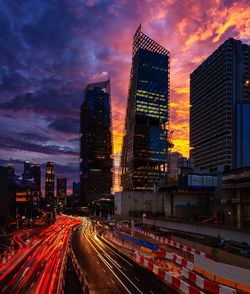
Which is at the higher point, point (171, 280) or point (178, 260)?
point (171, 280)

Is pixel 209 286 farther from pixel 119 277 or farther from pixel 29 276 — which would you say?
pixel 29 276

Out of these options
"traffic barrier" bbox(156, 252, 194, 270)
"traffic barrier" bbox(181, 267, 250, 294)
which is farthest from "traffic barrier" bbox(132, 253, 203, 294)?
"traffic barrier" bbox(156, 252, 194, 270)

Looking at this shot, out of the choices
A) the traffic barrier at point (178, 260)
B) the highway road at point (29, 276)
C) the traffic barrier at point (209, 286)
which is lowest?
the highway road at point (29, 276)

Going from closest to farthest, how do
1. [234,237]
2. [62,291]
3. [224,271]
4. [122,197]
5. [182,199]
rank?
1. [62,291]
2. [224,271]
3. [234,237]
4. [182,199]
5. [122,197]

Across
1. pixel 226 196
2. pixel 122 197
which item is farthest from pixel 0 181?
pixel 226 196

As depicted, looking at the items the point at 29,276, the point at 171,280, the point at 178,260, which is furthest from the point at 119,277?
the point at 29,276

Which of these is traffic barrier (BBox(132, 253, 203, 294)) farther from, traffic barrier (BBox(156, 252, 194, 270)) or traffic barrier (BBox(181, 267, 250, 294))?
traffic barrier (BBox(156, 252, 194, 270))

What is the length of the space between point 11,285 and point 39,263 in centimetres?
1407

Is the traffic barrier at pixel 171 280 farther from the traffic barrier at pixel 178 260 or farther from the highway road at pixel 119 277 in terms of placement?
the traffic barrier at pixel 178 260

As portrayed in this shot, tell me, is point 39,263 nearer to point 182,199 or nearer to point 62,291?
point 62,291

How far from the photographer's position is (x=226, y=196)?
74.1 meters

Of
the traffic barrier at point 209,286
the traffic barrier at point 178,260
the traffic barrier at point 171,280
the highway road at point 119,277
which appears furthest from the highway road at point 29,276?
the traffic barrier at point 178,260

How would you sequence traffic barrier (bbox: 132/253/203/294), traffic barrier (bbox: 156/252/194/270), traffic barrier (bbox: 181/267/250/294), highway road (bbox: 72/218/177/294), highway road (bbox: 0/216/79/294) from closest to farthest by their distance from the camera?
traffic barrier (bbox: 181/267/250/294) < traffic barrier (bbox: 132/253/203/294) < highway road (bbox: 72/218/177/294) < highway road (bbox: 0/216/79/294) < traffic barrier (bbox: 156/252/194/270)

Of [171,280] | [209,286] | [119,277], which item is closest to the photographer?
[209,286]
